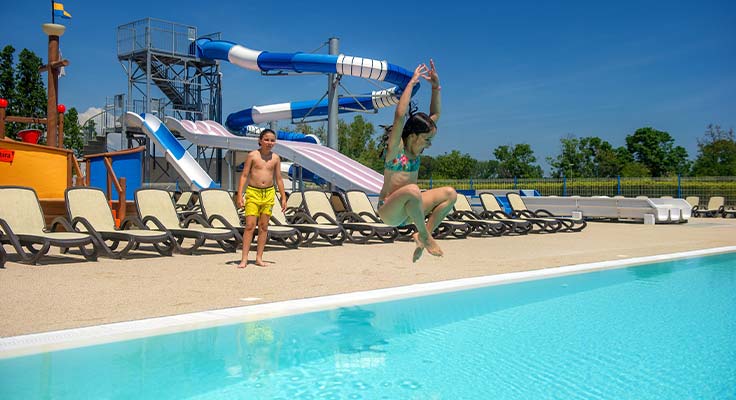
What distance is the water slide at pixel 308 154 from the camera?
2231 cm

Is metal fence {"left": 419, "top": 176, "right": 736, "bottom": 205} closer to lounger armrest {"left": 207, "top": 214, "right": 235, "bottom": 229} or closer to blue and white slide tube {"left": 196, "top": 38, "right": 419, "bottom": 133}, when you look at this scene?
blue and white slide tube {"left": 196, "top": 38, "right": 419, "bottom": 133}

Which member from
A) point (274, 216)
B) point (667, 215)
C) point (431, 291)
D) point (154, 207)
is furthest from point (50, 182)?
point (667, 215)

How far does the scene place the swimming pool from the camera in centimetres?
395

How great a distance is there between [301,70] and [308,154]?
4.19 m

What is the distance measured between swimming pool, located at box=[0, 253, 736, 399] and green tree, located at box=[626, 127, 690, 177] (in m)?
59.2

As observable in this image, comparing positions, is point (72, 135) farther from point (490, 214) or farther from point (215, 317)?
point (215, 317)

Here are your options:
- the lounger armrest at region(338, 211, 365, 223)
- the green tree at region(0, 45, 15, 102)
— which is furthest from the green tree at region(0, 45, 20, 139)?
the lounger armrest at region(338, 211, 365, 223)

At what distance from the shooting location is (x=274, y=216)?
39.7ft

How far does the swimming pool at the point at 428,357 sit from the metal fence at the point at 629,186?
75.1ft

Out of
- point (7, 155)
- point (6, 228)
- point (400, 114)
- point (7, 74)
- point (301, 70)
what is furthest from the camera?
point (7, 74)

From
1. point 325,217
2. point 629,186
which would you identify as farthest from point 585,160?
point 325,217

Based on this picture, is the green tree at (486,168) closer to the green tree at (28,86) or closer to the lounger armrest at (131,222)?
the green tree at (28,86)

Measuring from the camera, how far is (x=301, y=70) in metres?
26.1

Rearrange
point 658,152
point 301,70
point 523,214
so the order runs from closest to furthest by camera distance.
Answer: point 523,214 < point 301,70 < point 658,152
